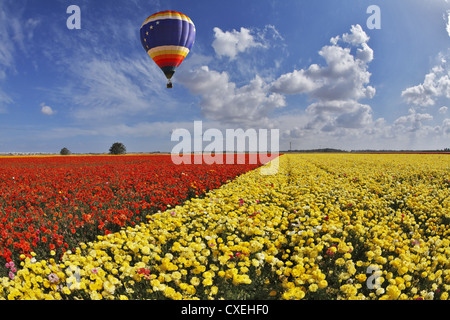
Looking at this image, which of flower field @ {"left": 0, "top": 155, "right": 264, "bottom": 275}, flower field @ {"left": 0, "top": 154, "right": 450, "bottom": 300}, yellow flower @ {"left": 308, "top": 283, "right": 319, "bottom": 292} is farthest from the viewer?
flower field @ {"left": 0, "top": 155, "right": 264, "bottom": 275}

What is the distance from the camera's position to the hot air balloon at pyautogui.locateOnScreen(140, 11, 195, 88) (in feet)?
55.5

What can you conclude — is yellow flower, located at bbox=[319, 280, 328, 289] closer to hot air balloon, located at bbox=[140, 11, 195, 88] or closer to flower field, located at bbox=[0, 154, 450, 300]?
flower field, located at bbox=[0, 154, 450, 300]

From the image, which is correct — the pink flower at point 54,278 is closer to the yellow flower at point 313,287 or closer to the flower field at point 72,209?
the flower field at point 72,209

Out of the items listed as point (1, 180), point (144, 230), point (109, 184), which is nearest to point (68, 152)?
point (1, 180)

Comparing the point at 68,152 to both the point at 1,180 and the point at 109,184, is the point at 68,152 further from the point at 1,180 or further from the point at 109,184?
the point at 109,184

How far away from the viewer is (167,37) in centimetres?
1705

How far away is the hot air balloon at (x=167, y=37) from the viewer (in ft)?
55.5

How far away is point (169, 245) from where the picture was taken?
14.1 feet

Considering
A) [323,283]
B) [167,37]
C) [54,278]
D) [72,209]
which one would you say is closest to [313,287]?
[323,283]

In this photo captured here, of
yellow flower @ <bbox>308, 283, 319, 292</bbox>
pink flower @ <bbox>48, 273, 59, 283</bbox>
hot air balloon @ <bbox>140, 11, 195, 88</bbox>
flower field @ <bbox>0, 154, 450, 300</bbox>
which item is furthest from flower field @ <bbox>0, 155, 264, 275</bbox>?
hot air balloon @ <bbox>140, 11, 195, 88</bbox>

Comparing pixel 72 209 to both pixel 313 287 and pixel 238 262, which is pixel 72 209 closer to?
pixel 238 262

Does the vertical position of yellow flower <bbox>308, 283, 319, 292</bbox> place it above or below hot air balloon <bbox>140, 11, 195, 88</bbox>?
below

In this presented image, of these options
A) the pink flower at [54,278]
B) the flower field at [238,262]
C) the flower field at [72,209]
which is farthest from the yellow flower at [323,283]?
the flower field at [72,209]
